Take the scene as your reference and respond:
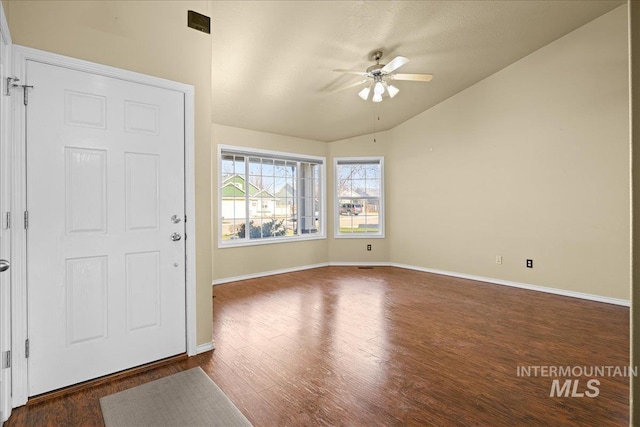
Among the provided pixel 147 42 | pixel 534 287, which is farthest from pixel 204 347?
pixel 534 287

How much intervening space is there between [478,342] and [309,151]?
14.5 feet

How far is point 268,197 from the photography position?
225 inches

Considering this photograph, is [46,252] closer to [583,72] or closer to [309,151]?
[309,151]

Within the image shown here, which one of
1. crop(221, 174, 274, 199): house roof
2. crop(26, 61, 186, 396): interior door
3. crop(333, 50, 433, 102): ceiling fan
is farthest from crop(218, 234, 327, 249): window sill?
crop(333, 50, 433, 102): ceiling fan

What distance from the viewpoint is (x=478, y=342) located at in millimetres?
2748

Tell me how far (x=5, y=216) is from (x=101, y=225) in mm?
471

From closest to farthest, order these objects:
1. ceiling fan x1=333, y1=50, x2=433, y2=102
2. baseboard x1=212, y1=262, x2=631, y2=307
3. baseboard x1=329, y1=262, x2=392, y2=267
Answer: ceiling fan x1=333, y1=50, x2=433, y2=102, baseboard x1=212, y1=262, x2=631, y2=307, baseboard x1=329, y1=262, x2=392, y2=267

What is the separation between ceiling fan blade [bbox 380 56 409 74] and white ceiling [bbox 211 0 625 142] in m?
0.42

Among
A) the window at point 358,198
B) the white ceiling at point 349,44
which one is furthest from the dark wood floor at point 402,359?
the white ceiling at point 349,44

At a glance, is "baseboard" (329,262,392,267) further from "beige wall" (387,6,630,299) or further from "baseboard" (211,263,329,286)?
"beige wall" (387,6,630,299)

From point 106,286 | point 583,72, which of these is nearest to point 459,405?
point 106,286

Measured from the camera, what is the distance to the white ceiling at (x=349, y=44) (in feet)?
10.0

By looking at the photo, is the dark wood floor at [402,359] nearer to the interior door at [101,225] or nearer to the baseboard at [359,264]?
the interior door at [101,225]

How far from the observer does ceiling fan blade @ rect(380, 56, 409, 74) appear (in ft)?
10.2
